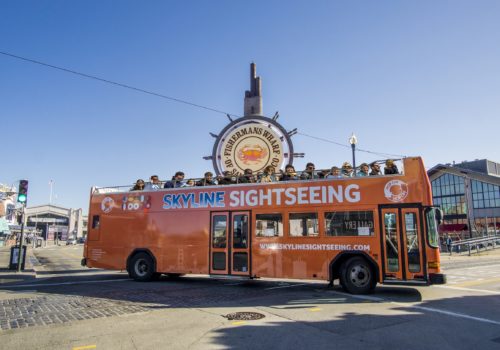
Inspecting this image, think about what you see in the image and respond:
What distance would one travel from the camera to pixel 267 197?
40.2 feet

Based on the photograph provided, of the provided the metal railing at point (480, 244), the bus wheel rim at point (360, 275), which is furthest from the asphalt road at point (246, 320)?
the metal railing at point (480, 244)

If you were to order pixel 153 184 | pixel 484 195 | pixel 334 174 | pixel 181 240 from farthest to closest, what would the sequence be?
pixel 484 195
pixel 153 184
pixel 181 240
pixel 334 174

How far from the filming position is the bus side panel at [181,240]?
13.1 m

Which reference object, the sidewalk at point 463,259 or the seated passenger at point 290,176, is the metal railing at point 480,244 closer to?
the sidewalk at point 463,259

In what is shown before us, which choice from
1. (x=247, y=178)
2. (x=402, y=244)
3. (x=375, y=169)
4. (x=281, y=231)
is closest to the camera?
(x=402, y=244)

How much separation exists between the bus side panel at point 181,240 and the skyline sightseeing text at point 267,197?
1.32 ft

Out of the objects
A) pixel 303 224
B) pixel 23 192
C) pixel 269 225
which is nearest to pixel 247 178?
pixel 269 225

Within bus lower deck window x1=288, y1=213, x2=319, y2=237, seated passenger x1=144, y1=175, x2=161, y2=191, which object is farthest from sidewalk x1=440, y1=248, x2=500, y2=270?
seated passenger x1=144, y1=175, x2=161, y2=191

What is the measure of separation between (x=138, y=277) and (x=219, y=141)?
774 cm

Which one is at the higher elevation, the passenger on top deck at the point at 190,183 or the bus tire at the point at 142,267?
the passenger on top deck at the point at 190,183

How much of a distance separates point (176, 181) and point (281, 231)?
463 cm

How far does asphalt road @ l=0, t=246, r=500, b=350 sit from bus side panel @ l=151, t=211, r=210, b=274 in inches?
47.1

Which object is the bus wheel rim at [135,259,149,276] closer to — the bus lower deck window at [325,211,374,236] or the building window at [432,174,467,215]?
the bus lower deck window at [325,211,374,236]

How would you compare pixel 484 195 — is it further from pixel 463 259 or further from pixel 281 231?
pixel 281 231
